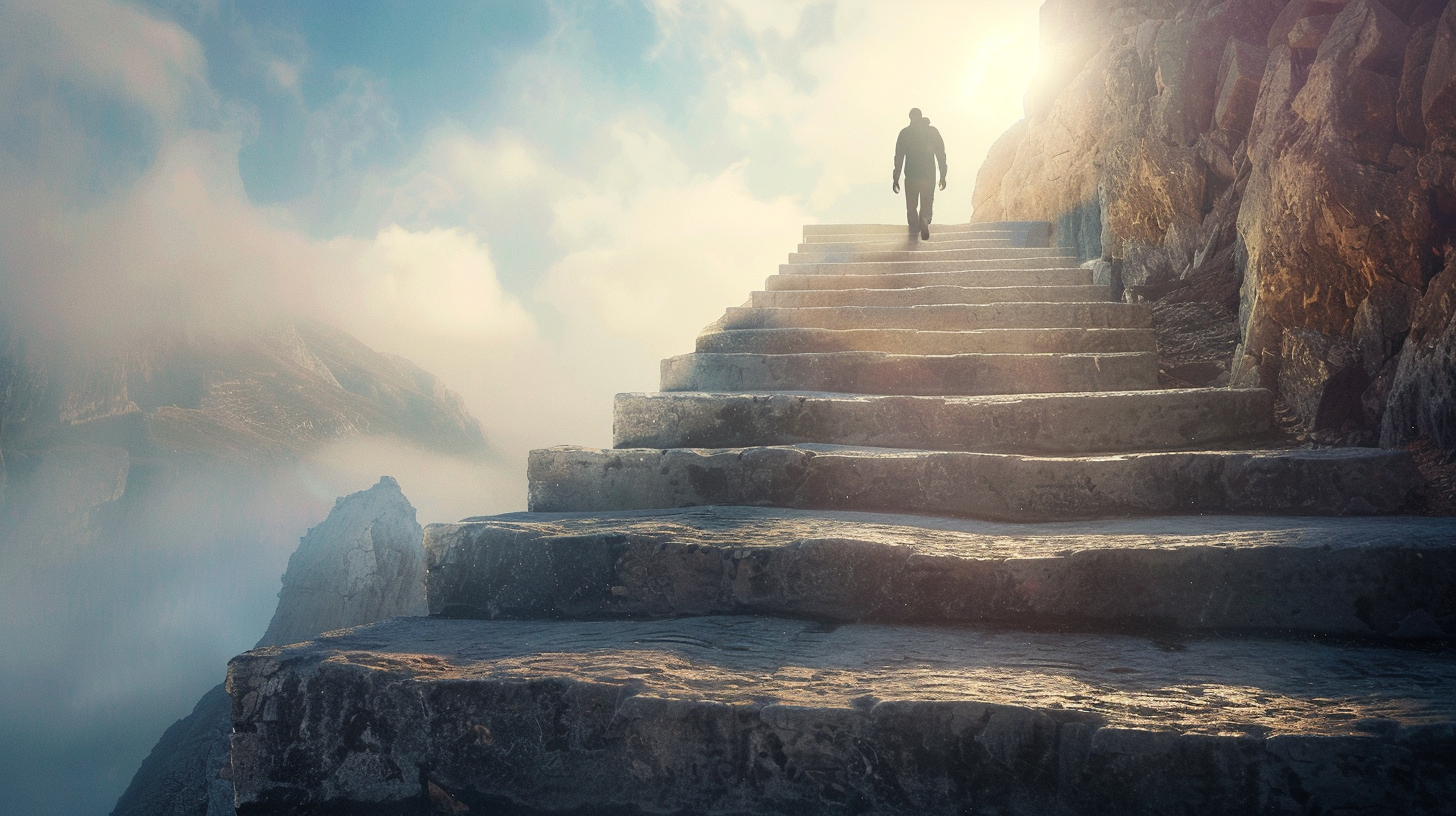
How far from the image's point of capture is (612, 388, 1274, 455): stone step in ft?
8.62

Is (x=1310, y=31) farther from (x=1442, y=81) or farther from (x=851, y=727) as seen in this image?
(x=851, y=727)

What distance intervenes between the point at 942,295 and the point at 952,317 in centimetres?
45

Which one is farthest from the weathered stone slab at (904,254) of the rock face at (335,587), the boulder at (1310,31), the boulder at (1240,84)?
the rock face at (335,587)

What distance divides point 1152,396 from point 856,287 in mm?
2802

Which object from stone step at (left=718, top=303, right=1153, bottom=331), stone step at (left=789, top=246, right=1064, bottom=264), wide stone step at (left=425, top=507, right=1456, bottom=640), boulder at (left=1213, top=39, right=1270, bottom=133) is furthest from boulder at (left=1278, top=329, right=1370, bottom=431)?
stone step at (left=789, top=246, right=1064, bottom=264)

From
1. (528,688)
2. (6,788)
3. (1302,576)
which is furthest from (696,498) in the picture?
(6,788)

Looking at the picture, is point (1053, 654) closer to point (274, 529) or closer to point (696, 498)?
point (696, 498)

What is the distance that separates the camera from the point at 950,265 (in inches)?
219

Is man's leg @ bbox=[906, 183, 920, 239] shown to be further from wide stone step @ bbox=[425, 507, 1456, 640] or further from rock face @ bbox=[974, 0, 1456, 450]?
wide stone step @ bbox=[425, 507, 1456, 640]

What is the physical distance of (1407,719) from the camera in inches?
40.3

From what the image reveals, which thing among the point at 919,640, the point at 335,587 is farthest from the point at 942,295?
the point at 335,587

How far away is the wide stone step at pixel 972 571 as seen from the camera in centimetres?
150

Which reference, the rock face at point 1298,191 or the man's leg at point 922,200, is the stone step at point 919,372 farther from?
the man's leg at point 922,200

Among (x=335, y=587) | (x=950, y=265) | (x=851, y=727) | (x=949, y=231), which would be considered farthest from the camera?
(x=335, y=587)
